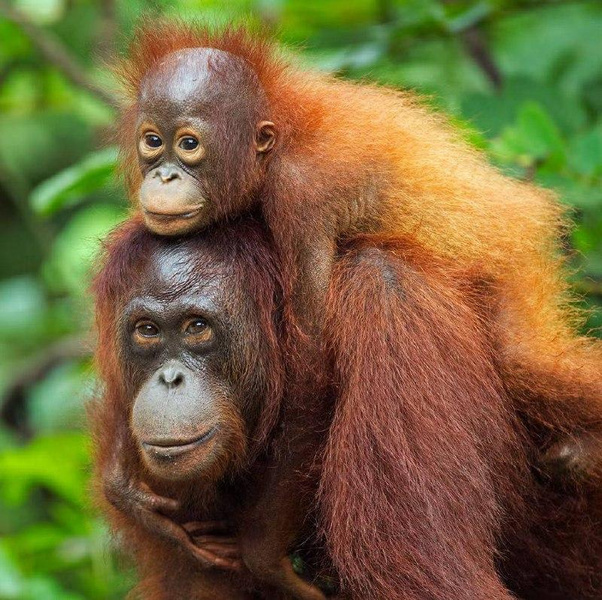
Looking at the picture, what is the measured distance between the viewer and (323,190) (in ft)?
12.2

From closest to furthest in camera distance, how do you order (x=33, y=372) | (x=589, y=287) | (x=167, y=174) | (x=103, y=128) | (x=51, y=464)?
(x=167, y=174) → (x=589, y=287) → (x=51, y=464) → (x=103, y=128) → (x=33, y=372)

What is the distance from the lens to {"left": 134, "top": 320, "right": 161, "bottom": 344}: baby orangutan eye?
368 centimetres

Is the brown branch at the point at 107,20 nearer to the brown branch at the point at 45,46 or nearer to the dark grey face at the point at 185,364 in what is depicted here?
the brown branch at the point at 45,46

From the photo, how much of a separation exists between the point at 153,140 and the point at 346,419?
1224 mm

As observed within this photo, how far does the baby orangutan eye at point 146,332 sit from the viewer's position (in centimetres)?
368

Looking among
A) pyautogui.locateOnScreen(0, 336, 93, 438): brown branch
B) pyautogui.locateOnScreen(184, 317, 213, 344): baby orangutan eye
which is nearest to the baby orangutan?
pyautogui.locateOnScreen(184, 317, 213, 344): baby orangutan eye

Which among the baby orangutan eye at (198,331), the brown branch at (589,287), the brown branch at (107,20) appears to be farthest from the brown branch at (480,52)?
the baby orangutan eye at (198,331)

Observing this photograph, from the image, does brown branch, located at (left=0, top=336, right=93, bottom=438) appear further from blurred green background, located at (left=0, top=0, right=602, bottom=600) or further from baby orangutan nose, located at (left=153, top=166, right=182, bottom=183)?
baby orangutan nose, located at (left=153, top=166, right=182, bottom=183)

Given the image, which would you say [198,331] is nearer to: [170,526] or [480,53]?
[170,526]

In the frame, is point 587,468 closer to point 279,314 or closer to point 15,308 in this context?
point 279,314

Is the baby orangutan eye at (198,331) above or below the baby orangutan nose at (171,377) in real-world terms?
above

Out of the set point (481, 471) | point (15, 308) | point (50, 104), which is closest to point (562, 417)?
point (481, 471)

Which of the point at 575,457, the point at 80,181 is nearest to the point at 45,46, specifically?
the point at 80,181

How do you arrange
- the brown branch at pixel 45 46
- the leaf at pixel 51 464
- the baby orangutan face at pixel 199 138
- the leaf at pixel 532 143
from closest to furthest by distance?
the baby orangutan face at pixel 199 138
the leaf at pixel 532 143
the leaf at pixel 51 464
the brown branch at pixel 45 46
